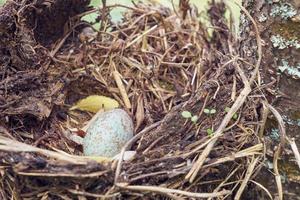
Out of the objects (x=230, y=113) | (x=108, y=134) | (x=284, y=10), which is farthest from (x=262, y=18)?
(x=108, y=134)

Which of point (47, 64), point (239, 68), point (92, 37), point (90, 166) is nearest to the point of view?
point (90, 166)

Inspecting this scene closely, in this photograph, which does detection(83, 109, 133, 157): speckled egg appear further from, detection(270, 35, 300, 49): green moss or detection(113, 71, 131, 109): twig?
detection(270, 35, 300, 49): green moss

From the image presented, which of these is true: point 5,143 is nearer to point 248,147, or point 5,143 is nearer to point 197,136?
point 197,136

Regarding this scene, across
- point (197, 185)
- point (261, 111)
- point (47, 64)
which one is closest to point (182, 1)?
point (47, 64)

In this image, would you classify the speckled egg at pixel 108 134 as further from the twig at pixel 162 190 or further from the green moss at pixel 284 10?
the green moss at pixel 284 10

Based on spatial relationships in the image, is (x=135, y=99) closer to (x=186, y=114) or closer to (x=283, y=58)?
(x=186, y=114)
